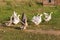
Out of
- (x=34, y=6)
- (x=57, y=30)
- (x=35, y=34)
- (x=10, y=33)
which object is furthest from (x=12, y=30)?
(x=34, y=6)

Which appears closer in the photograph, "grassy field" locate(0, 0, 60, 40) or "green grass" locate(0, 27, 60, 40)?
"green grass" locate(0, 27, 60, 40)

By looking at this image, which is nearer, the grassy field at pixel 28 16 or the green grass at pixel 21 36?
the green grass at pixel 21 36

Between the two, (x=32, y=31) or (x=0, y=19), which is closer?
(x=32, y=31)

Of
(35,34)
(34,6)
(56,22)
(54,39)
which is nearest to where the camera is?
(54,39)

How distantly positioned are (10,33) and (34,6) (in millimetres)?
7995

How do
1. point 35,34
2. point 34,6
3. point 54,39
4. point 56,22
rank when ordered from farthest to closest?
point 34,6
point 56,22
point 35,34
point 54,39

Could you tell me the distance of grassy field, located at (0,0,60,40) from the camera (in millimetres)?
14586

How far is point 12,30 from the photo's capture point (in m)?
15.8

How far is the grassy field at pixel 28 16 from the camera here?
47.9 ft

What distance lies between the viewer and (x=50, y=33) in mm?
15164

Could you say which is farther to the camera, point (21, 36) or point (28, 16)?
point (28, 16)

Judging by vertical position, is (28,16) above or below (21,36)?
above

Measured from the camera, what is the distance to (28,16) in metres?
19.3

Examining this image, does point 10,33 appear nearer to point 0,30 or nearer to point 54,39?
point 0,30
